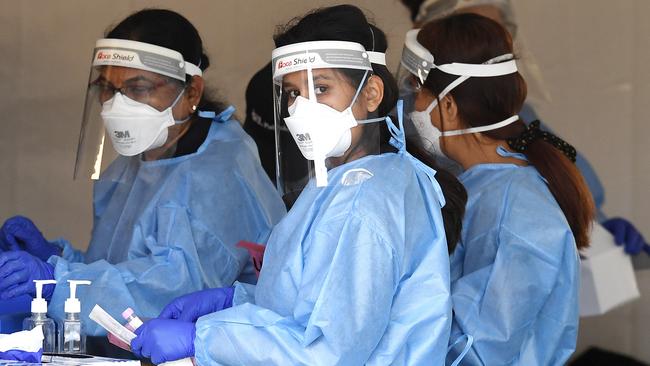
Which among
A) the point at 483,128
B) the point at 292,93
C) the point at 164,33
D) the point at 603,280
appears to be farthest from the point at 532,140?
the point at 603,280

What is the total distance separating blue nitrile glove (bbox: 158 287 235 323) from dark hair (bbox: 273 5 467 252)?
468mm

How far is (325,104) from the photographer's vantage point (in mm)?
2018

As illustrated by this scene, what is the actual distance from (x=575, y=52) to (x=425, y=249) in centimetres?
253

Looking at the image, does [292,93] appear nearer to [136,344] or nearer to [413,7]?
[136,344]

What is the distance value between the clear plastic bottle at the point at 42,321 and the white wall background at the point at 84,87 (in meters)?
1.92

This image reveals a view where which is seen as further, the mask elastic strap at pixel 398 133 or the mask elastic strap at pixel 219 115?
the mask elastic strap at pixel 219 115

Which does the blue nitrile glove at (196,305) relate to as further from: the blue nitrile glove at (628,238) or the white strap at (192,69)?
the blue nitrile glove at (628,238)

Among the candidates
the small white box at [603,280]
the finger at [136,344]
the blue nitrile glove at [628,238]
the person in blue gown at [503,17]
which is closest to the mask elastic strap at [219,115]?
the finger at [136,344]

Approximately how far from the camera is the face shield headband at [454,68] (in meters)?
2.67

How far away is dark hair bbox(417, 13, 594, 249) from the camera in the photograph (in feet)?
8.67

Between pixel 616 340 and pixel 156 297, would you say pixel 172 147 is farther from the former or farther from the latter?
pixel 616 340

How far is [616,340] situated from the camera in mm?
4285

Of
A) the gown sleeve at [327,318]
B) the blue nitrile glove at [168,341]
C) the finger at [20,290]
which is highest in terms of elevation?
the gown sleeve at [327,318]

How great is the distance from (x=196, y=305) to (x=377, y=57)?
1.97 feet
